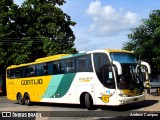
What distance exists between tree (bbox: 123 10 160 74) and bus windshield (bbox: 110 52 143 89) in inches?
229

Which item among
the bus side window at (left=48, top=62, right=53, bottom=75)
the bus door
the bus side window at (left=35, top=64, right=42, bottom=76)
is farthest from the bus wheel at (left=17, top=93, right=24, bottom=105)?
the bus door

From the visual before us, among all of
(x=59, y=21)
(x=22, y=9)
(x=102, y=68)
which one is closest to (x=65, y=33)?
(x=59, y=21)

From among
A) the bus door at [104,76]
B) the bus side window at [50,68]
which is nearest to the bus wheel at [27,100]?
the bus side window at [50,68]

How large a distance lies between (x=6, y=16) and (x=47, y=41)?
5.39 m

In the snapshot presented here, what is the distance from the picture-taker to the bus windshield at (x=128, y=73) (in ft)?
56.2

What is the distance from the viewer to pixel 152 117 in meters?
13.2

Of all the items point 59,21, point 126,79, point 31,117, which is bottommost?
point 31,117

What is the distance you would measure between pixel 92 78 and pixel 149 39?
9.01 m

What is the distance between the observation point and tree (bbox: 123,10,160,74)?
24.1m

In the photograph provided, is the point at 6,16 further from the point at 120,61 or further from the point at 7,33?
the point at 120,61

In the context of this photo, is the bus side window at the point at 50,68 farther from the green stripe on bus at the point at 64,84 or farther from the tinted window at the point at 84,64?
the tinted window at the point at 84,64

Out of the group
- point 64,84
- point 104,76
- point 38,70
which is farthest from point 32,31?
point 104,76

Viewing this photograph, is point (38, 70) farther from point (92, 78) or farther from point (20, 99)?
point (92, 78)

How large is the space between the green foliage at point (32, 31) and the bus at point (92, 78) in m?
15.0
